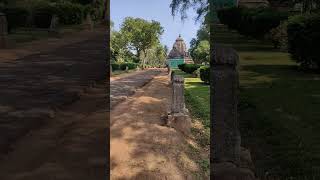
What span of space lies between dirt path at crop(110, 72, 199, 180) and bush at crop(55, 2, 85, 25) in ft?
7.66

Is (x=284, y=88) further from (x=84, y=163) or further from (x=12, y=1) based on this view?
(x=12, y=1)

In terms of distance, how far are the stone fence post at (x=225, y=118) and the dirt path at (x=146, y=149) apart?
2.63 metres

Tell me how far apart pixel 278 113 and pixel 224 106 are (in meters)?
1.82

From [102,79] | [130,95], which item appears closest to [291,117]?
[102,79]

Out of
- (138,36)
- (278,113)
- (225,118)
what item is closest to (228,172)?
(225,118)

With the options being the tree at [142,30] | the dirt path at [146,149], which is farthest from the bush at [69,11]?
the dirt path at [146,149]

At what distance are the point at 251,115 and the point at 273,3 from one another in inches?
135

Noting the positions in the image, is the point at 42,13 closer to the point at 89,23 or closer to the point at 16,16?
the point at 16,16

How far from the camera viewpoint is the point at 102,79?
5.82 metres

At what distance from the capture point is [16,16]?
191 inches

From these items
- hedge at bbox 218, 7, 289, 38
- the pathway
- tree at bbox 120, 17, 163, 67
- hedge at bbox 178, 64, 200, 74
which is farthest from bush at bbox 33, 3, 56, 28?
hedge at bbox 218, 7, 289, 38

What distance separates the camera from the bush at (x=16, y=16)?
4828mm

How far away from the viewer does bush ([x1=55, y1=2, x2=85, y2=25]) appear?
491 cm

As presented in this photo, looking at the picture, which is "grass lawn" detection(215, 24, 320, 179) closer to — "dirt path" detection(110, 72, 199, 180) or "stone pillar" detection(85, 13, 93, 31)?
"stone pillar" detection(85, 13, 93, 31)
